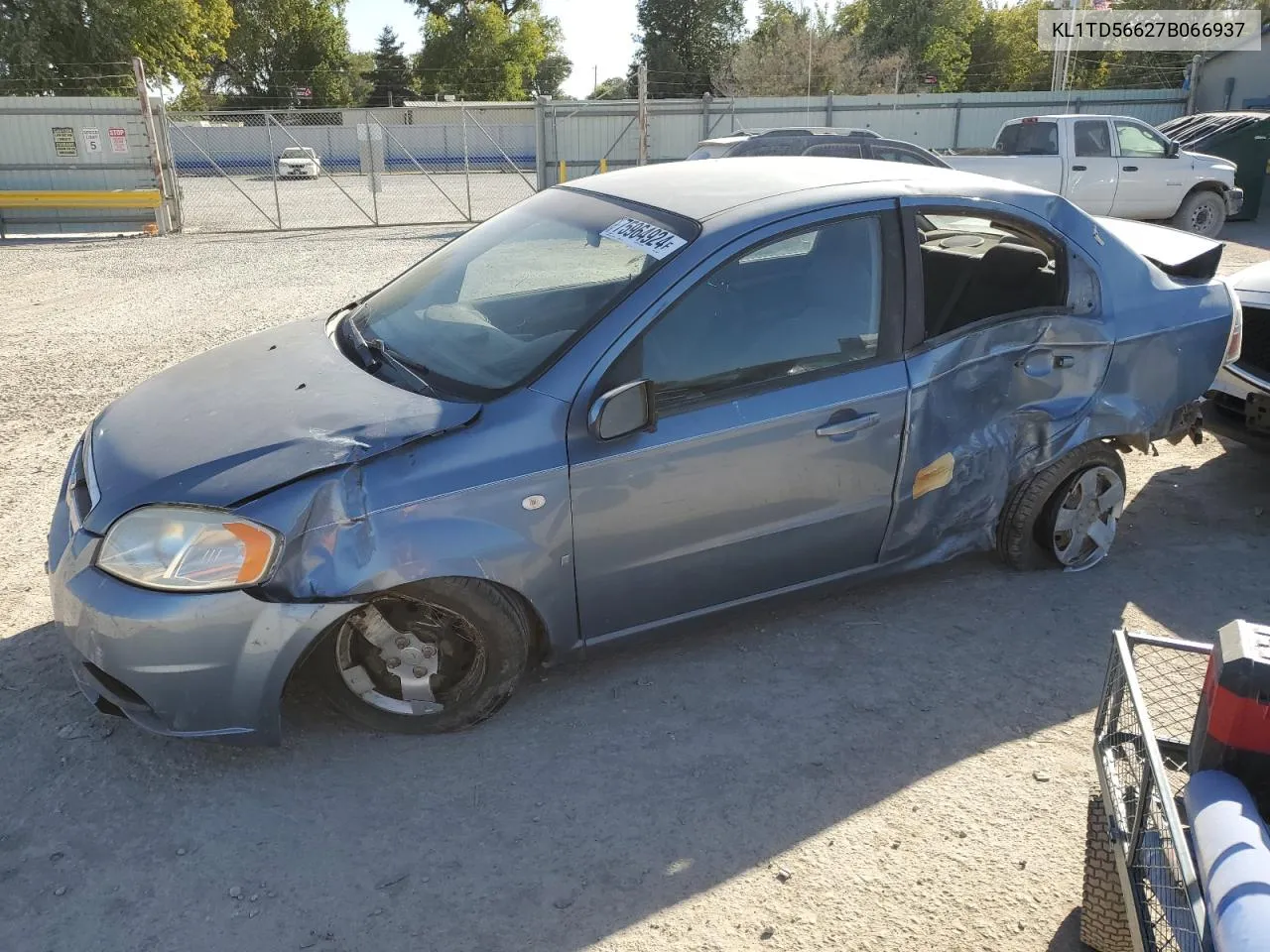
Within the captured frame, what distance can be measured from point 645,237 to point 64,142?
17.0 meters

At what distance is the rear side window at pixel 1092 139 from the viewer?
14125mm

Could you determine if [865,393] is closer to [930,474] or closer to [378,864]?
[930,474]

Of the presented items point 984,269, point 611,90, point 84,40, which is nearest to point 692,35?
point 611,90

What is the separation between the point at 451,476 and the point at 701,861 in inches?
51.6

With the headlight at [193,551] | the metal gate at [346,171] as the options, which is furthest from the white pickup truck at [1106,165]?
the headlight at [193,551]

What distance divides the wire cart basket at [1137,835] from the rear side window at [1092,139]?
45.3ft

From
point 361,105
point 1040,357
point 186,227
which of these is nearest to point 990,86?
point 361,105

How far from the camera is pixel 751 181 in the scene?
3750mm

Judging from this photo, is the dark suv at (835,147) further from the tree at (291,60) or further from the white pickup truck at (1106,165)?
the tree at (291,60)

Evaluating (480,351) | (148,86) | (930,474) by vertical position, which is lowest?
(930,474)

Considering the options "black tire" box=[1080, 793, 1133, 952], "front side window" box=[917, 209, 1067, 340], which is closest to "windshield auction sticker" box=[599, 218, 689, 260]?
"front side window" box=[917, 209, 1067, 340]

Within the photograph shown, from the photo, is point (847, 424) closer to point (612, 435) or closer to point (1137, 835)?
point (612, 435)

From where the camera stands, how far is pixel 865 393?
352 cm

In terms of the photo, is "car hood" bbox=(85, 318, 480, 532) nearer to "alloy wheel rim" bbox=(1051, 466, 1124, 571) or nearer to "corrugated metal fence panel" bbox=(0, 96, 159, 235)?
"alloy wheel rim" bbox=(1051, 466, 1124, 571)
